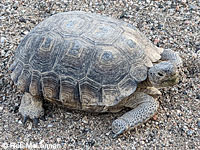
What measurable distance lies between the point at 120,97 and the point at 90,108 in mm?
481

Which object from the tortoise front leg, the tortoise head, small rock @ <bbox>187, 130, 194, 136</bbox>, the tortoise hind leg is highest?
the tortoise head

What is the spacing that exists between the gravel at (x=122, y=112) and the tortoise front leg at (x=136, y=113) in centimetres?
16

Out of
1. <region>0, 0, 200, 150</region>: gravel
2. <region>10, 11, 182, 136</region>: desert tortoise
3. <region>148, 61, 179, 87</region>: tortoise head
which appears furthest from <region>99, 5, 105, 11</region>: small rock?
<region>148, 61, 179, 87</region>: tortoise head

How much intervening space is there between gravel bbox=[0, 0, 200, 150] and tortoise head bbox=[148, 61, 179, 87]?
0.55 metres

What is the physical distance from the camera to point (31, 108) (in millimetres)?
4488

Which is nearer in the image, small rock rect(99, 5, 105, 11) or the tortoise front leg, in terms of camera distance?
the tortoise front leg

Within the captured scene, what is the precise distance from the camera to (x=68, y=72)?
4.12 meters

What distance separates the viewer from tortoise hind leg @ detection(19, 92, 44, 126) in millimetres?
4453

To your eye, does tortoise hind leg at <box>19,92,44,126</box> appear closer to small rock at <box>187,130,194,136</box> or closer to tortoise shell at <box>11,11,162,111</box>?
tortoise shell at <box>11,11,162,111</box>

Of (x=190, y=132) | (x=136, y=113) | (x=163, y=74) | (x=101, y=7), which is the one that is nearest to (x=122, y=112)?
(x=136, y=113)

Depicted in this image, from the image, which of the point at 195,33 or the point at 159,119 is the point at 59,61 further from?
the point at 195,33

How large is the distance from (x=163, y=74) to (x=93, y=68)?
3.04ft

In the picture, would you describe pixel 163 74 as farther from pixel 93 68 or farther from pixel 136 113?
pixel 93 68

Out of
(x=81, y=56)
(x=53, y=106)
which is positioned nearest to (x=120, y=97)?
(x=81, y=56)
